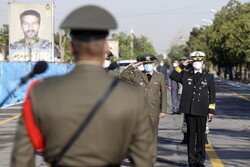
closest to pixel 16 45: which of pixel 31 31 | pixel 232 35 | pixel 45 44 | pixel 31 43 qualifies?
pixel 31 31

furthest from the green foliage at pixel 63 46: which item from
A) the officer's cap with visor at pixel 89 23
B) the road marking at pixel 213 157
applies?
the officer's cap with visor at pixel 89 23

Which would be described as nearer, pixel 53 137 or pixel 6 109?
pixel 53 137

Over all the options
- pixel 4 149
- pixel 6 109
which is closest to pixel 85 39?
pixel 4 149

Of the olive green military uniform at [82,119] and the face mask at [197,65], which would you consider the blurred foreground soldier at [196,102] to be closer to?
the face mask at [197,65]

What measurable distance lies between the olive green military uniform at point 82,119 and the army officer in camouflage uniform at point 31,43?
71165 millimetres

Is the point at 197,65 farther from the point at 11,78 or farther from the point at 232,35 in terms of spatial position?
the point at 232,35

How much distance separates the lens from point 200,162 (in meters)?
9.95

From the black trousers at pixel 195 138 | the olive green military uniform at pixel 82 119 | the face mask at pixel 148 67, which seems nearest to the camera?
the olive green military uniform at pixel 82 119

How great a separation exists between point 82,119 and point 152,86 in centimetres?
719

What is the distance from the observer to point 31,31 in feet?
269

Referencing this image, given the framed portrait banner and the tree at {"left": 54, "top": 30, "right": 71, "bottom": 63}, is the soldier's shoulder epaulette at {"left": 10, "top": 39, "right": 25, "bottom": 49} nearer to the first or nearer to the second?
the framed portrait banner

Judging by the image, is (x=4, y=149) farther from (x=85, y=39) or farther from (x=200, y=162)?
(x=85, y=39)

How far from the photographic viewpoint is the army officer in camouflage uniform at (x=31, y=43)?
7738 centimetres

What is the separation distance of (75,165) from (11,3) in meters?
83.0
